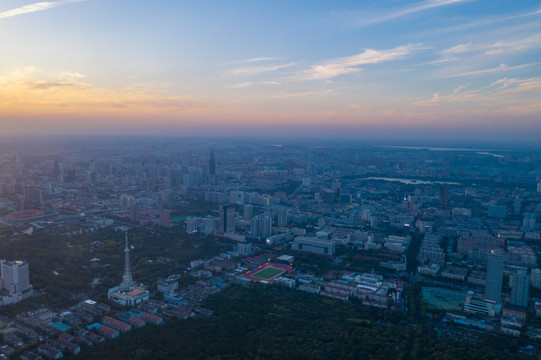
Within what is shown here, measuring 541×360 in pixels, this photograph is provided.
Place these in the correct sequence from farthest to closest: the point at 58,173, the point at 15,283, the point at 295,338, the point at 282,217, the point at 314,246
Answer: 1. the point at 58,173
2. the point at 282,217
3. the point at 314,246
4. the point at 15,283
5. the point at 295,338

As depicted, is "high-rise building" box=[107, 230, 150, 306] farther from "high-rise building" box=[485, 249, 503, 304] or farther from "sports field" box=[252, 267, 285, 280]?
"high-rise building" box=[485, 249, 503, 304]

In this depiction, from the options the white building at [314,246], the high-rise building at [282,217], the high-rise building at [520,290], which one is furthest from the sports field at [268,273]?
the high-rise building at [520,290]

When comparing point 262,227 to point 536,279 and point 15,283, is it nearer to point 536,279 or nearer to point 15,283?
point 15,283

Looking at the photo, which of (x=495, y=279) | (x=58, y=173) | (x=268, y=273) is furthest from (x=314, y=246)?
(x=58, y=173)

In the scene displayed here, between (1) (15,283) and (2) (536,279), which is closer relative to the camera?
(1) (15,283)

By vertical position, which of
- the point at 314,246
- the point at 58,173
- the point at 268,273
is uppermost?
the point at 58,173
